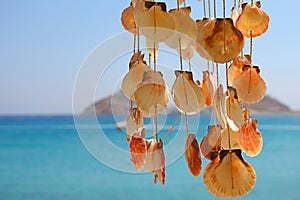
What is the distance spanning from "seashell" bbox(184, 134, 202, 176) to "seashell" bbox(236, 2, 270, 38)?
0.22ft

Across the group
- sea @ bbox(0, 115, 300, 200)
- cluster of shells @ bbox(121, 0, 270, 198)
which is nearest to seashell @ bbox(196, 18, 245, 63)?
cluster of shells @ bbox(121, 0, 270, 198)

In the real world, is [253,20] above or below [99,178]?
above

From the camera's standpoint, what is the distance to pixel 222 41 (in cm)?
21

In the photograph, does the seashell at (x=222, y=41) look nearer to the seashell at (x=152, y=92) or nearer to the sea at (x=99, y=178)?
the seashell at (x=152, y=92)

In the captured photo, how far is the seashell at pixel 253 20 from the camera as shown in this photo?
243 mm

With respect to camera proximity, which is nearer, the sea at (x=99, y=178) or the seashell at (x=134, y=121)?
the seashell at (x=134, y=121)

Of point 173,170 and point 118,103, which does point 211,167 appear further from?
point 173,170

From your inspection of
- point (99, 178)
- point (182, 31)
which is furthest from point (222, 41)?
point (99, 178)

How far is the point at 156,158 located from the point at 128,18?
3.3 inches

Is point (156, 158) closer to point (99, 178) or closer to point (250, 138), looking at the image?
point (250, 138)

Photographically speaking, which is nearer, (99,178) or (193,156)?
(193,156)

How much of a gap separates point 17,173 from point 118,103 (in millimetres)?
8710

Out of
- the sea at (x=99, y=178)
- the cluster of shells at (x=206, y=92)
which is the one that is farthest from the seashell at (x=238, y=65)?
the sea at (x=99, y=178)

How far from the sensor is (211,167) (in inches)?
8.1
